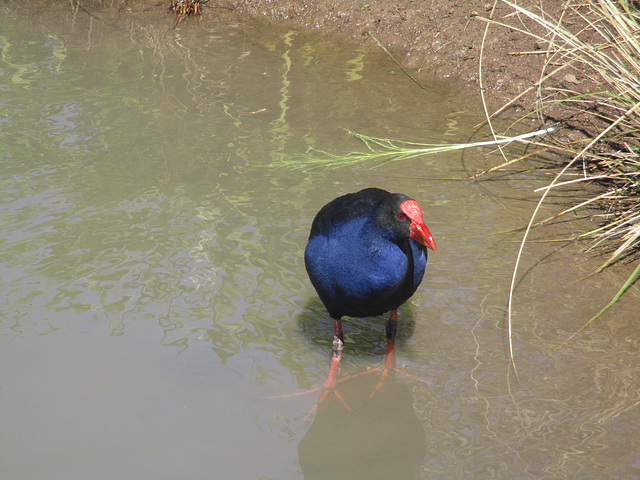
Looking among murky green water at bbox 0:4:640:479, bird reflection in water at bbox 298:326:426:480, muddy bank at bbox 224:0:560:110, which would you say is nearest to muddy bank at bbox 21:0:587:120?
muddy bank at bbox 224:0:560:110

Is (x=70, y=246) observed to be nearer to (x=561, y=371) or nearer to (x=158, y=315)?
(x=158, y=315)

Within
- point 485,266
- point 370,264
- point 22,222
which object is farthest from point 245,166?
point 370,264

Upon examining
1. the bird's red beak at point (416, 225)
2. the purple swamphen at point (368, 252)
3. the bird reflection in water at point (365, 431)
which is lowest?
the bird reflection in water at point (365, 431)

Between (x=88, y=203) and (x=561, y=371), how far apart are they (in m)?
3.02

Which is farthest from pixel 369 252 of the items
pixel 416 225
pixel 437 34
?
pixel 437 34

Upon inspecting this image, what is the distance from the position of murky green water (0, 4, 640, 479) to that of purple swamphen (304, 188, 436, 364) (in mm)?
512

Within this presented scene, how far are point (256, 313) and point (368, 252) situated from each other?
3.20ft

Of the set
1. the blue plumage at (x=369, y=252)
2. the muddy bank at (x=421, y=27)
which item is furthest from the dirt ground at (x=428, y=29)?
the blue plumage at (x=369, y=252)

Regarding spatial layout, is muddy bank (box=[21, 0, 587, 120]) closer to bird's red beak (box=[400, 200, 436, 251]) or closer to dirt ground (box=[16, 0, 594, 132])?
dirt ground (box=[16, 0, 594, 132])

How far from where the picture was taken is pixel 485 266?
3.65 metres

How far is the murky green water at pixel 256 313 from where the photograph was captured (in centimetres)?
258

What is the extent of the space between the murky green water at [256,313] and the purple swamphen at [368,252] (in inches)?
20.1

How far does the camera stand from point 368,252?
261cm

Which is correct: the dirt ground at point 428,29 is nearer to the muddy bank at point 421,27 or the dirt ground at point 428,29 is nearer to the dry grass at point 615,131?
the muddy bank at point 421,27
